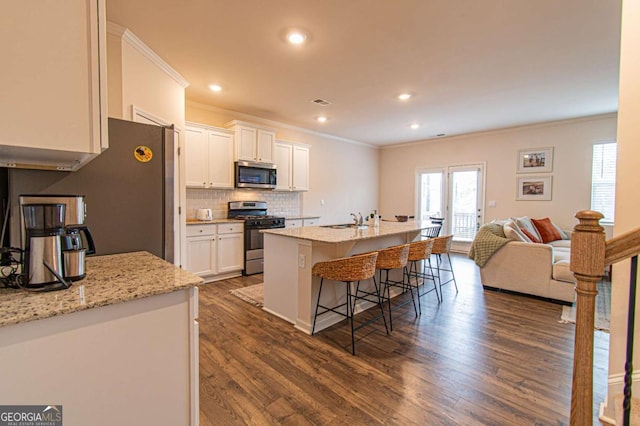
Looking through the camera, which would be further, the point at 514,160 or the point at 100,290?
the point at 514,160

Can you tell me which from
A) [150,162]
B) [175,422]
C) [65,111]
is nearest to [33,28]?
[65,111]

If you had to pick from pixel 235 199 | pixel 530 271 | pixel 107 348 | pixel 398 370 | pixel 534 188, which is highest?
pixel 534 188

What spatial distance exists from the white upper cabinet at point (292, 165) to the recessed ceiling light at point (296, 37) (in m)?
2.83

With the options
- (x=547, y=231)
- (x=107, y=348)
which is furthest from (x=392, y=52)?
(x=547, y=231)

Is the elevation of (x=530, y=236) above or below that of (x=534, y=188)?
below

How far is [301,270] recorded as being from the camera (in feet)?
9.34

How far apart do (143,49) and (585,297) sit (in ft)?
12.5

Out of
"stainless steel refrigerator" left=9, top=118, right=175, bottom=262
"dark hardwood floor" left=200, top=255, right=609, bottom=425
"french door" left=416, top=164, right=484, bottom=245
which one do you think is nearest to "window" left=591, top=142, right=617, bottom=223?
"french door" left=416, top=164, right=484, bottom=245

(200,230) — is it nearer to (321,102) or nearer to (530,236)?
(321,102)

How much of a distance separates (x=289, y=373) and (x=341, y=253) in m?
1.18

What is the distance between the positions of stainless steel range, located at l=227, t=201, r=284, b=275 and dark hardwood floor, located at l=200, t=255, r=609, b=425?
57.0 inches

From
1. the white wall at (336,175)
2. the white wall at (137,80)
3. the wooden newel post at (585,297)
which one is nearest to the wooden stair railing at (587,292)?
the wooden newel post at (585,297)

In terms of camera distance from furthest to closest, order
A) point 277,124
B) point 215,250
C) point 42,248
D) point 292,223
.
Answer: point 277,124
point 292,223
point 215,250
point 42,248

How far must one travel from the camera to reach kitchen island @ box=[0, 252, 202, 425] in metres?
0.91
